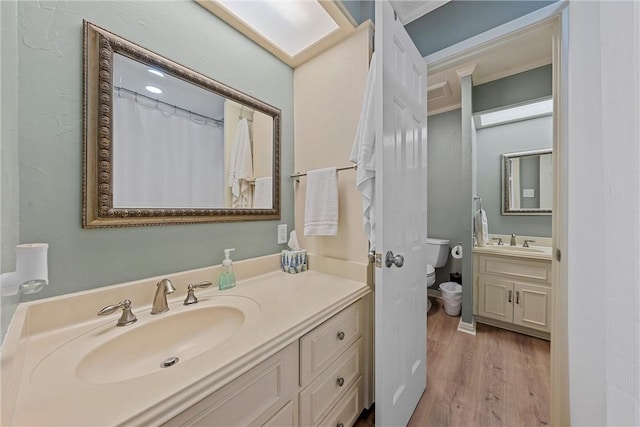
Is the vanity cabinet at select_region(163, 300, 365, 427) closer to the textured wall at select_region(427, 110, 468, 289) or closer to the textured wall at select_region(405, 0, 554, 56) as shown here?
the textured wall at select_region(405, 0, 554, 56)

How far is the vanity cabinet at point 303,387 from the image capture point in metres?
0.57

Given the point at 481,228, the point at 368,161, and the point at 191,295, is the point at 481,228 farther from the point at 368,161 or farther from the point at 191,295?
the point at 191,295

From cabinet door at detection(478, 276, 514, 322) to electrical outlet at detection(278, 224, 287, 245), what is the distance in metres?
1.93

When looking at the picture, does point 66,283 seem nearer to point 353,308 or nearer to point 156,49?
point 156,49

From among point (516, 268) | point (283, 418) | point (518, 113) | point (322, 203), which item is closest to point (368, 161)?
point (322, 203)

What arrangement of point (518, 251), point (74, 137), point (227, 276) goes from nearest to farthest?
1. point (74, 137)
2. point (227, 276)
3. point (518, 251)

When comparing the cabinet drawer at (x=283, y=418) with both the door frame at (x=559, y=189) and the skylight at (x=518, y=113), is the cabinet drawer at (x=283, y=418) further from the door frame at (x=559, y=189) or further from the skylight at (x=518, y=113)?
the skylight at (x=518, y=113)

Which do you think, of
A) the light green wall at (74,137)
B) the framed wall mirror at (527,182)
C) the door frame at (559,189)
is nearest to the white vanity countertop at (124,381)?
the light green wall at (74,137)

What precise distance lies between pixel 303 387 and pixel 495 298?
2110mm

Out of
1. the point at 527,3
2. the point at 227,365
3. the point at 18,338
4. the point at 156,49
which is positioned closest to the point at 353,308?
the point at 227,365

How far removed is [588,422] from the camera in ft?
1.31

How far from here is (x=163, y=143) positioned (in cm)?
99

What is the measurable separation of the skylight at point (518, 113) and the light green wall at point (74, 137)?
2.61 m

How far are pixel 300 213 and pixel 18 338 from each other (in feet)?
3.96
